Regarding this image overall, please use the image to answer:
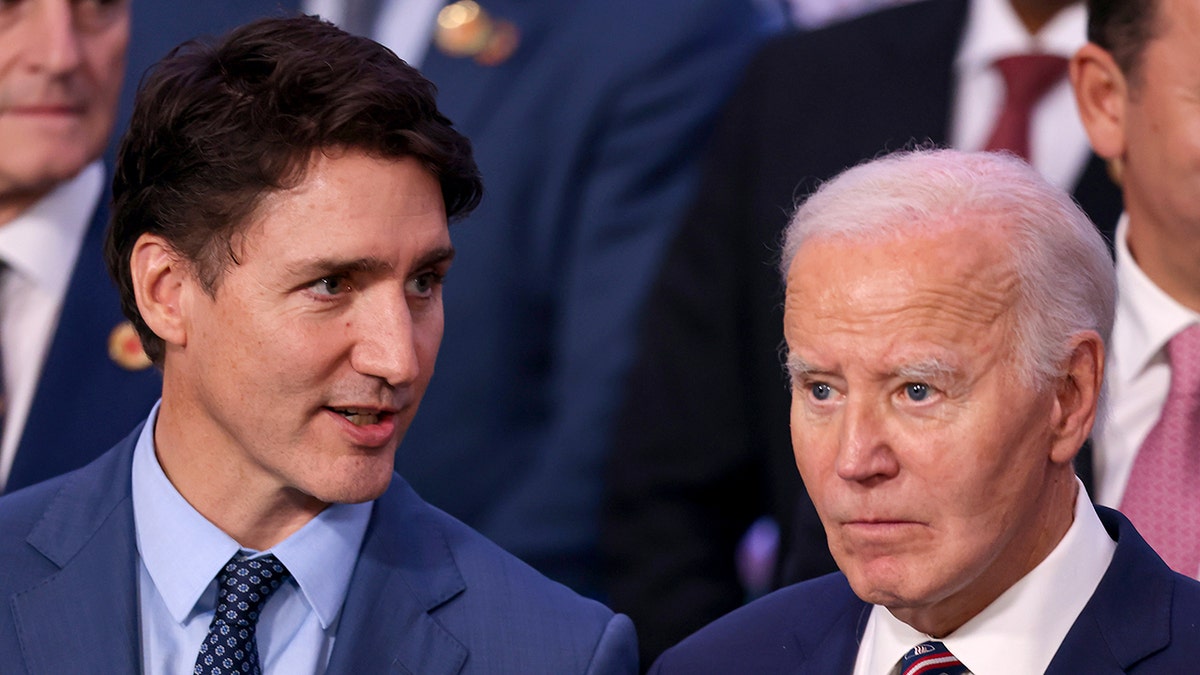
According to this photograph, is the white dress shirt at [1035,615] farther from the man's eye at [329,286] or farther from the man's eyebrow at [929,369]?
the man's eye at [329,286]

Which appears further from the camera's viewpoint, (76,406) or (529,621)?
(76,406)

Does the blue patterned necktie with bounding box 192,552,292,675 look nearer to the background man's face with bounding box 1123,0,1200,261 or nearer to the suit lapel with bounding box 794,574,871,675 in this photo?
the suit lapel with bounding box 794,574,871,675

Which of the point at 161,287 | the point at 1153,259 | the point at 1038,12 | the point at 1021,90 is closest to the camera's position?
the point at 161,287

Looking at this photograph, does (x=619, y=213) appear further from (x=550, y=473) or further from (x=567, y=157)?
(x=550, y=473)

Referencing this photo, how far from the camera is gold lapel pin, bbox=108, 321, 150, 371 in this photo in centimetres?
408

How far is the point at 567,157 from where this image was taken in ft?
14.7

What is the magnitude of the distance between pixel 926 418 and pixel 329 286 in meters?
1.01

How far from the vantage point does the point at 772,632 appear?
3086 mm

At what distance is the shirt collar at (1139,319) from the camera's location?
3512 millimetres

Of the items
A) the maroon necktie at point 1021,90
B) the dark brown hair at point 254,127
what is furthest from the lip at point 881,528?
the maroon necktie at point 1021,90

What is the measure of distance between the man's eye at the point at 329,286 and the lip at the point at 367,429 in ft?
0.63

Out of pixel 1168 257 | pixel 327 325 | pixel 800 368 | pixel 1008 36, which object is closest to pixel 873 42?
pixel 1008 36

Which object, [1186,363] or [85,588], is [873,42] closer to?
[1186,363]

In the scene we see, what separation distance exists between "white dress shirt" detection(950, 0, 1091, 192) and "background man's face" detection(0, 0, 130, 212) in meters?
1.91
